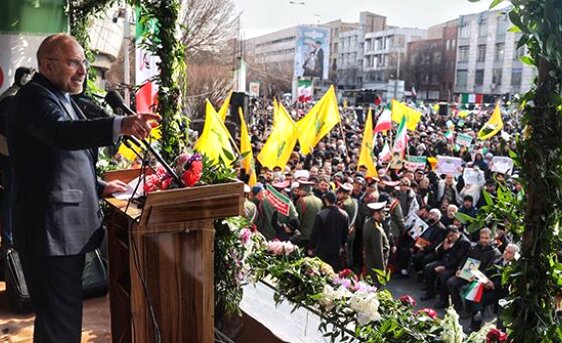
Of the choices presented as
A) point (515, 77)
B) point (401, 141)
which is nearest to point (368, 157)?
point (401, 141)

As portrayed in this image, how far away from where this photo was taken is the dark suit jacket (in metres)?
2.53

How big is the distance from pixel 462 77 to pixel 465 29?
6.62m

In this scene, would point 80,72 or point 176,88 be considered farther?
point 176,88

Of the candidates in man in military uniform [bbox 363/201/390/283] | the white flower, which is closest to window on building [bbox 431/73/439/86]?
man in military uniform [bbox 363/201/390/283]

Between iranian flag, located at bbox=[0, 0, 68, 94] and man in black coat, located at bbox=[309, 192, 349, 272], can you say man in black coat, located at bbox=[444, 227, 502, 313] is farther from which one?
iranian flag, located at bbox=[0, 0, 68, 94]

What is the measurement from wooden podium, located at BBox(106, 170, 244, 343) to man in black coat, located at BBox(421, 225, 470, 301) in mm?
7066

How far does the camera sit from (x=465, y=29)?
263 feet

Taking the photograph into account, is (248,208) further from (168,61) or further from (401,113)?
(401,113)

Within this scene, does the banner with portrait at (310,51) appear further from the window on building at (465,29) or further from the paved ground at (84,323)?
the paved ground at (84,323)

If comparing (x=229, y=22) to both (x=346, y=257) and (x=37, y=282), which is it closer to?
(x=346, y=257)

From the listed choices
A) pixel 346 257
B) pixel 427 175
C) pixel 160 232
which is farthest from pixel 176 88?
pixel 427 175

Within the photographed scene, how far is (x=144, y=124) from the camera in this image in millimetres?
2383

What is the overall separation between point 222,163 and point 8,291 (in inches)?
81.8

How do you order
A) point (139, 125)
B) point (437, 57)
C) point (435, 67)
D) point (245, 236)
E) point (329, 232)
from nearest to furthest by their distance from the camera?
point (139, 125) < point (245, 236) < point (329, 232) < point (435, 67) < point (437, 57)
